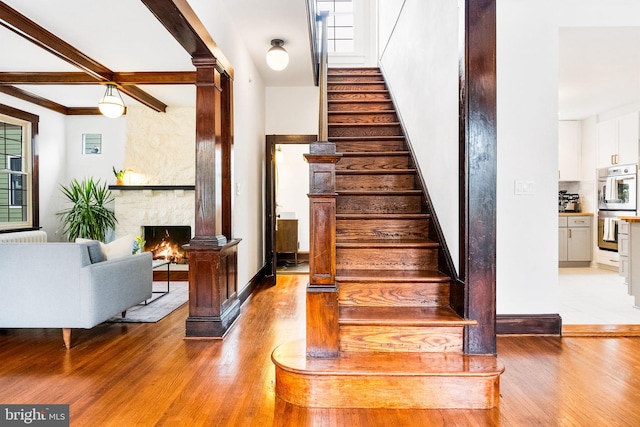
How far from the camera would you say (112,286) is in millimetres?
3188

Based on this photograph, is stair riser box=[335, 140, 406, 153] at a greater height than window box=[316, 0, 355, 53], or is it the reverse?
window box=[316, 0, 355, 53]

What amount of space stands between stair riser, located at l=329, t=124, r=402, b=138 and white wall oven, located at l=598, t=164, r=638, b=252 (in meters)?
3.79

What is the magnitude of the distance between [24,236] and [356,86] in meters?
4.97

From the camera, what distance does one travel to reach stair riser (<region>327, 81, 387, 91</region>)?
17.0 ft

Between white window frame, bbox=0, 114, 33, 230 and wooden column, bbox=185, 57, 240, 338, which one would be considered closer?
wooden column, bbox=185, 57, 240, 338

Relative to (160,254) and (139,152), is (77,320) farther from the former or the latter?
(139,152)

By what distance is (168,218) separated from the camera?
6.05m

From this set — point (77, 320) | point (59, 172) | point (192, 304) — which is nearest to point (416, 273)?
point (192, 304)

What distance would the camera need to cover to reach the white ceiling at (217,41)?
3.31 meters

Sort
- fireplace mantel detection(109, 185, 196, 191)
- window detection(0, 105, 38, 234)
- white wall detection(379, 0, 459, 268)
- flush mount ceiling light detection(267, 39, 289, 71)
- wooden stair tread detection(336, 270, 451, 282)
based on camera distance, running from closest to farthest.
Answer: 1. wooden stair tread detection(336, 270, 451, 282)
2. white wall detection(379, 0, 459, 268)
3. flush mount ceiling light detection(267, 39, 289, 71)
4. window detection(0, 105, 38, 234)
5. fireplace mantel detection(109, 185, 196, 191)

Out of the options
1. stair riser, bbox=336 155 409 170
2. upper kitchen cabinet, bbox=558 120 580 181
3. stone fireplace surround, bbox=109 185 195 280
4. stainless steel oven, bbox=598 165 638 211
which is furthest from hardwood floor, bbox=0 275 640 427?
upper kitchen cabinet, bbox=558 120 580 181

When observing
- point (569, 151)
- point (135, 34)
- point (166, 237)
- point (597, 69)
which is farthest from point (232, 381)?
point (569, 151)

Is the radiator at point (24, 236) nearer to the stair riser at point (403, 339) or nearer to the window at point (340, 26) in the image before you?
the stair riser at point (403, 339)

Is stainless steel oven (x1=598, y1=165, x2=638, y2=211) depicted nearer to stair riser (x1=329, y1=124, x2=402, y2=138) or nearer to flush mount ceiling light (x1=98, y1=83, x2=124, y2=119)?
stair riser (x1=329, y1=124, x2=402, y2=138)
